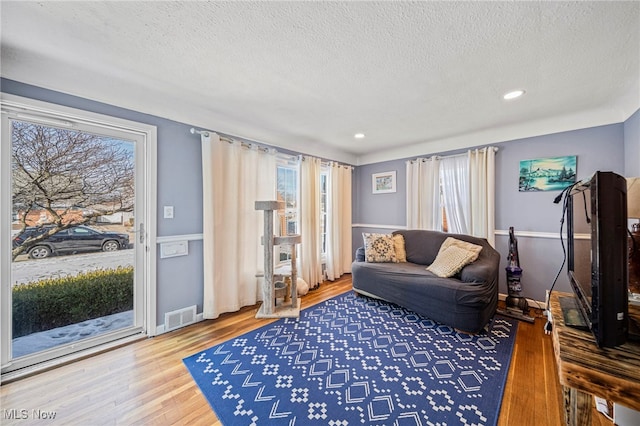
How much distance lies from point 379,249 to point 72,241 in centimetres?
329

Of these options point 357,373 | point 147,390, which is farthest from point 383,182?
point 147,390

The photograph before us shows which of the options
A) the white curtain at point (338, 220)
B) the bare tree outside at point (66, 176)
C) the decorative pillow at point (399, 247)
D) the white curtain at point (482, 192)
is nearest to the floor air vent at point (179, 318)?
the bare tree outside at point (66, 176)

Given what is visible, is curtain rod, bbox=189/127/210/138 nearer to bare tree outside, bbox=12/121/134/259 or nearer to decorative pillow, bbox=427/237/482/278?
bare tree outside, bbox=12/121/134/259

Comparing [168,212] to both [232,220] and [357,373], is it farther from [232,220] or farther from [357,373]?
[357,373]

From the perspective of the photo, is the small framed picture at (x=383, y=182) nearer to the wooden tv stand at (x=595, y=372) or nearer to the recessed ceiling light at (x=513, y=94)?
the recessed ceiling light at (x=513, y=94)

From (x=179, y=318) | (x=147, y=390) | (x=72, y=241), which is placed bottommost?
(x=147, y=390)

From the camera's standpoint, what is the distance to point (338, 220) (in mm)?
4234

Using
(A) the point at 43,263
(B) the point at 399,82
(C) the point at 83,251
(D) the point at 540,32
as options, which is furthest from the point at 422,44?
(A) the point at 43,263

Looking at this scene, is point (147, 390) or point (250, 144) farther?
point (250, 144)

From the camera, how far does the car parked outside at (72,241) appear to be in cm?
185

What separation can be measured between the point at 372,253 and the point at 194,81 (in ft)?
9.37

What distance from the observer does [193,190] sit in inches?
104

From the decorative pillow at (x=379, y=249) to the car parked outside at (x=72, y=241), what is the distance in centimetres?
283

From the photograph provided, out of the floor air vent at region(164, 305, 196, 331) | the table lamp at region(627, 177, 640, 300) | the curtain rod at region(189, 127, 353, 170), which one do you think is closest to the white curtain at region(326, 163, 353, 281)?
the curtain rod at region(189, 127, 353, 170)
